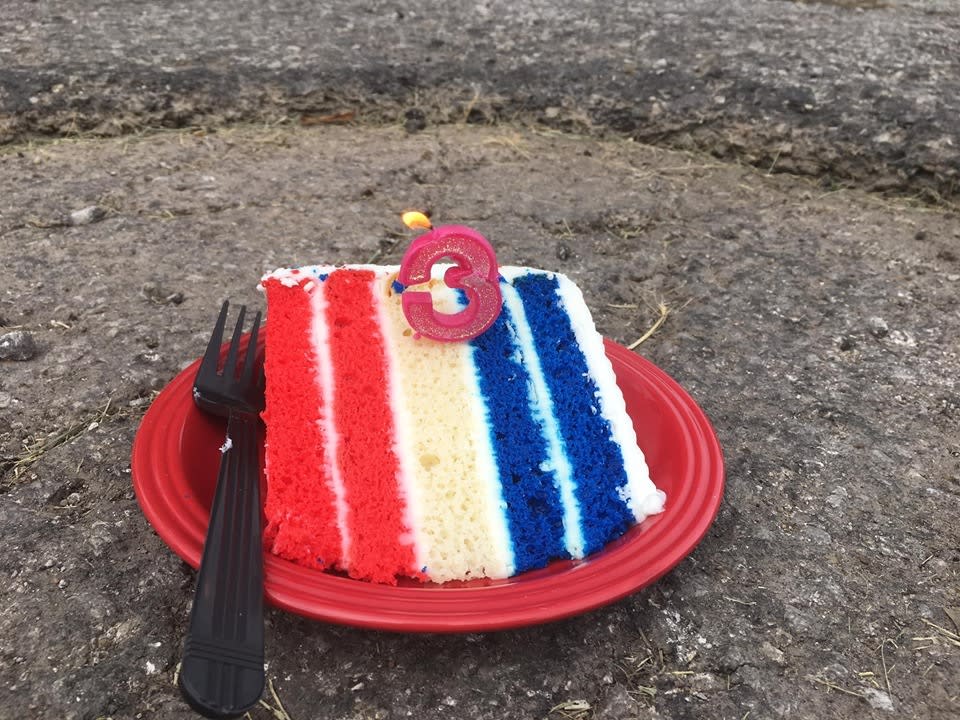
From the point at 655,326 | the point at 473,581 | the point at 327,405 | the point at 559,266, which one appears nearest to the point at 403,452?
the point at 327,405

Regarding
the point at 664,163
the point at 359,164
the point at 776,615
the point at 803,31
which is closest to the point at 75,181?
the point at 359,164

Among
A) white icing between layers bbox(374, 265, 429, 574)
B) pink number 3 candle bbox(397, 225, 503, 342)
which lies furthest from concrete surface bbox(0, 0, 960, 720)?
pink number 3 candle bbox(397, 225, 503, 342)

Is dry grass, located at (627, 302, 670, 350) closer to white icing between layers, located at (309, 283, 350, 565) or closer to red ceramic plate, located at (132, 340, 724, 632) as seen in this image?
red ceramic plate, located at (132, 340, 724, 632)

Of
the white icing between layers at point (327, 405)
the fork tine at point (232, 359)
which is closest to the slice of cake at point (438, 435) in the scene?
the white icing between layers at point (327, 405)

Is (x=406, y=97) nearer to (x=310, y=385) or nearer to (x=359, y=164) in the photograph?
(x=359, y=164)

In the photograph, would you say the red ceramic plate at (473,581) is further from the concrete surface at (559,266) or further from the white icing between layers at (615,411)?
the concrete surface at (559,266)

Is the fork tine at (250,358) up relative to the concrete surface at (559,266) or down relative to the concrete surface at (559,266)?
up
